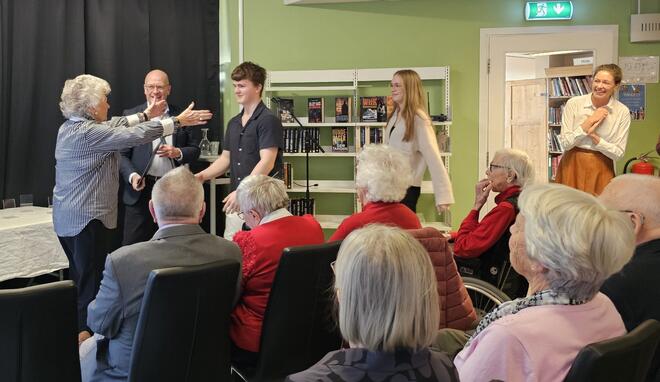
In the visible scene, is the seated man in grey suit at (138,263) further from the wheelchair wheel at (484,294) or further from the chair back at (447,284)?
the wheelchair wheel at (484,294)

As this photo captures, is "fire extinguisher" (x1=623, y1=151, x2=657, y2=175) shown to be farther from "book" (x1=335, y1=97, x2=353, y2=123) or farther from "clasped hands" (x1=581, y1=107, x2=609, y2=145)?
"book" (x1=335, y1=97, x2=353, y2=123)

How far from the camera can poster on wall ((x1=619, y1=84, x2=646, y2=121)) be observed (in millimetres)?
5859

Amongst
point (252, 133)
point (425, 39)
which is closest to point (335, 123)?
point (425, 39)

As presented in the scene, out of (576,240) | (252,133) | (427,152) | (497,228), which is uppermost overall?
(252,133)

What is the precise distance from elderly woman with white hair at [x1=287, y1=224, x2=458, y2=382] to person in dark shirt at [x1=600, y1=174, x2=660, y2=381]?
A: 772mm

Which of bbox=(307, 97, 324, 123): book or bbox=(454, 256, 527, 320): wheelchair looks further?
bbox=(307, 97, 324, 123): book

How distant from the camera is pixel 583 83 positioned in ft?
19.5

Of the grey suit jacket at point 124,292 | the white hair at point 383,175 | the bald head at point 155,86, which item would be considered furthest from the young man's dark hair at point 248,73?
the grey suit jacket at point 124,292

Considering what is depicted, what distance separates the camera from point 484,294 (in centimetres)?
315

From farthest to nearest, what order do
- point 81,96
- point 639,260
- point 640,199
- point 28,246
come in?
point 28,246
point 81,96
point 640,199
point 639,260

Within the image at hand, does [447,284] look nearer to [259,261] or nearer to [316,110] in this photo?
[259,261]

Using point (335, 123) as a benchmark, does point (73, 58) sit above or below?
above

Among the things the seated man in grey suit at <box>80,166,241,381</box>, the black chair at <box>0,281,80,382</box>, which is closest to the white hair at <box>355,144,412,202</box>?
the seated man in grey suit at <box>80,166,241,381</box>

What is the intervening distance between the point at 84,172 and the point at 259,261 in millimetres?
1604
